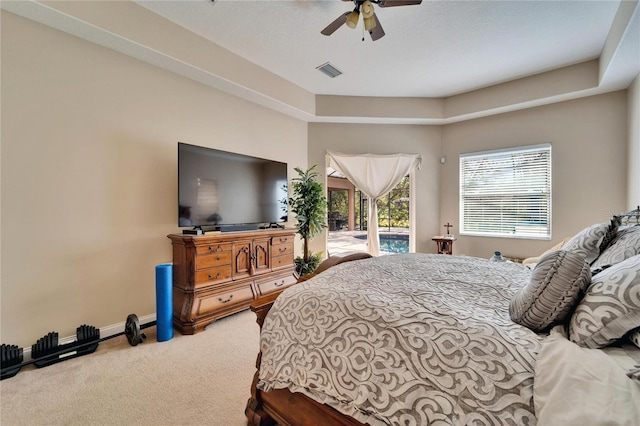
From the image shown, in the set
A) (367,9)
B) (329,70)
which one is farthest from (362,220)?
(367,9)

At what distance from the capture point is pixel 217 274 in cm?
280

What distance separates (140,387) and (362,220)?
4114 mm

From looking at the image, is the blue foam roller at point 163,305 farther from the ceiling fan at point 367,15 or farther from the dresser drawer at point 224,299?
the ceiling fan at point 367,15

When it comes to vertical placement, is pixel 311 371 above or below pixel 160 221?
below

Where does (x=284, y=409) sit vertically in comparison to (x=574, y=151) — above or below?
below

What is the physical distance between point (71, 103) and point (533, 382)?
3.53m

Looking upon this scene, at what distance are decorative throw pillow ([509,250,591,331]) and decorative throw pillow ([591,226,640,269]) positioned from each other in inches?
18.8

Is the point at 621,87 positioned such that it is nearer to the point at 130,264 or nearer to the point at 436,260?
the point at 436,260

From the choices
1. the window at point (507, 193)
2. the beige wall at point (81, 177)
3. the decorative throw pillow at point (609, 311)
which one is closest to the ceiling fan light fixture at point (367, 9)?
the beige wall at point (81, 177)

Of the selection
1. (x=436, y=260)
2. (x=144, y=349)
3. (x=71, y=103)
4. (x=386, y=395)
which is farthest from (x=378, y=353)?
(x=71, y=103)

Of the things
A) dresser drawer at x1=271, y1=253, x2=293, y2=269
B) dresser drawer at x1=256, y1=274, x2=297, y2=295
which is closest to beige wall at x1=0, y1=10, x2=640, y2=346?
dresser drawer at x1=256, y1=274, x2=297, y2=295

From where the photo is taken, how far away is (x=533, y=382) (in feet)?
2.43

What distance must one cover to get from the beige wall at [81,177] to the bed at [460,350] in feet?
6.73

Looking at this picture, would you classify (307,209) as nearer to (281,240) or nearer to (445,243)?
(281,240)
